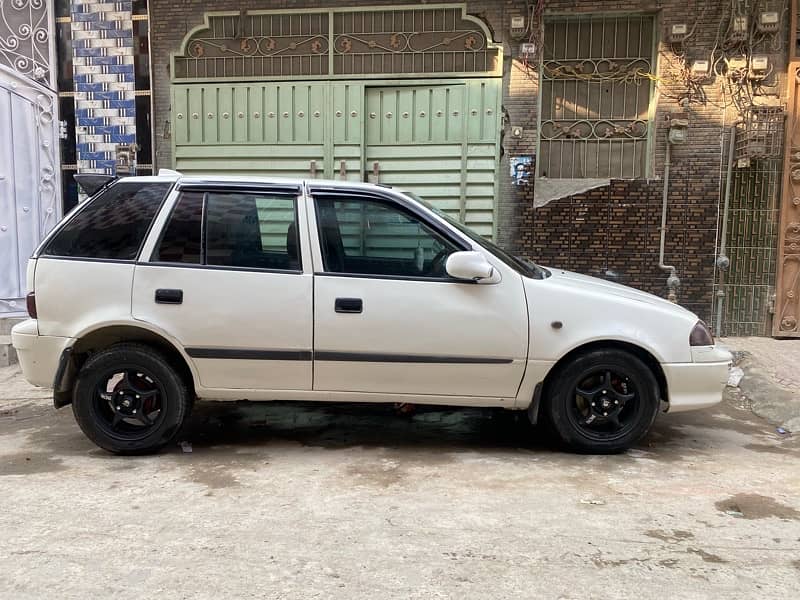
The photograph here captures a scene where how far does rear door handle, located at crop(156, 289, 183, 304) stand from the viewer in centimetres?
429

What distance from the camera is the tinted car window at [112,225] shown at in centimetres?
438

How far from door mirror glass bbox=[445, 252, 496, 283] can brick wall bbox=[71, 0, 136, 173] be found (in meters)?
7.24

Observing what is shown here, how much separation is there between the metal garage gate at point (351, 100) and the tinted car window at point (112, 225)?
4925mm

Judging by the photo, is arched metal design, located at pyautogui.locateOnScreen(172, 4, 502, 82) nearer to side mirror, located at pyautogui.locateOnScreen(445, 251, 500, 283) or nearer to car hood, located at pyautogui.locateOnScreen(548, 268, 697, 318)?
car hood, located at pyautogui.locateOnScreen(548, 268, 697, 318)

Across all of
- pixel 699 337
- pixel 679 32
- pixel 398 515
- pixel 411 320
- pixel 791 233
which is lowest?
pixel 398 515

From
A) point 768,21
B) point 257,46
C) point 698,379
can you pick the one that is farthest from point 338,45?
point 698,379

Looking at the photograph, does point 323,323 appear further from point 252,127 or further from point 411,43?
point 411,43

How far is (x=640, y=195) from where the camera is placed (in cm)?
857

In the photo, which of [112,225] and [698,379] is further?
[112,225]

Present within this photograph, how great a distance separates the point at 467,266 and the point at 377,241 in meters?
0.69

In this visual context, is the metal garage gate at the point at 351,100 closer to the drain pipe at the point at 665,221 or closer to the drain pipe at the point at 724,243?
the drain pipe at the point at 665,221

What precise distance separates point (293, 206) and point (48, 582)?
2.67 meters

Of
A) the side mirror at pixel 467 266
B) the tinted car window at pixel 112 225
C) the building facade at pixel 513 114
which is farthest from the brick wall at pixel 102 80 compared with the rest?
the side mirror at pixel 467 266

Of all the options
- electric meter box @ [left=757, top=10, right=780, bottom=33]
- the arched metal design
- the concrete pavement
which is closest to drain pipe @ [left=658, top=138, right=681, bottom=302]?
electric meter box @ [left=757, top=10, right=780, bottom=33]
